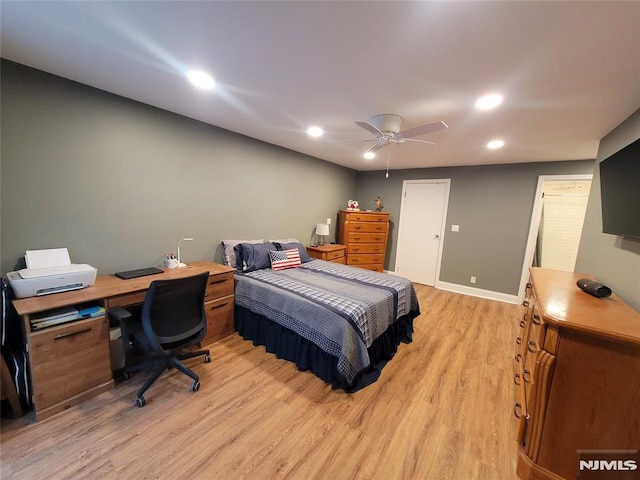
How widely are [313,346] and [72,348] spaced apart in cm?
172

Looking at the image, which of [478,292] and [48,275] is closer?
[48,275]

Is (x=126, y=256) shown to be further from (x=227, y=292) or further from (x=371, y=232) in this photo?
(x=371, y=232)

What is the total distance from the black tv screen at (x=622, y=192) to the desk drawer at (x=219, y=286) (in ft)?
10.4

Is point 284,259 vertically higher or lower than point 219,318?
higher

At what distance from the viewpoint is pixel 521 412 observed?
1.54 metres

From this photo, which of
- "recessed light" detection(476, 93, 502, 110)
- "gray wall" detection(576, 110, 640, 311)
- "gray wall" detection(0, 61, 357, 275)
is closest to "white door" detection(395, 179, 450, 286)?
"gray wall" detection(576, 110, 640, 311)

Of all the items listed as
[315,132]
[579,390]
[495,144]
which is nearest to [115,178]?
[315,132]

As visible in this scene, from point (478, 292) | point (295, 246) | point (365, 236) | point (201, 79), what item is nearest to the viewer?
point (201, 79)

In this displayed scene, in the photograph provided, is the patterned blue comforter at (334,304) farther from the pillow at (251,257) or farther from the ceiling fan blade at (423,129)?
the ceiling fan blade at (423,129)

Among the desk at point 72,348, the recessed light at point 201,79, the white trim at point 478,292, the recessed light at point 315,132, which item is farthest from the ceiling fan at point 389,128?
the white trim at point 478,292

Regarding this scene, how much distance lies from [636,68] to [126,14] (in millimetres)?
2759

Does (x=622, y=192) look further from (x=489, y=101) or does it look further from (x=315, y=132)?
(x=315, y=132)

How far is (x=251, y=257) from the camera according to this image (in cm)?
309

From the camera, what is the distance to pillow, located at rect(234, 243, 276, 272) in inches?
121
